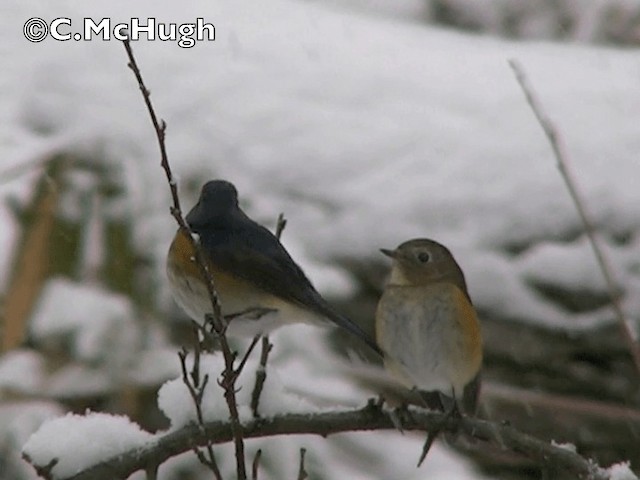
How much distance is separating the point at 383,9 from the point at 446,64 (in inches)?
80.7

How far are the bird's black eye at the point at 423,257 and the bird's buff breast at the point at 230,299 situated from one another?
0.33 m

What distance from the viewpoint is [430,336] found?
2.04 m

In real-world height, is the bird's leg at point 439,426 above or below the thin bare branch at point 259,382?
below

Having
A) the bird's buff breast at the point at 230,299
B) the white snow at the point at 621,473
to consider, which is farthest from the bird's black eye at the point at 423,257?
the white snow at the point at 621,473

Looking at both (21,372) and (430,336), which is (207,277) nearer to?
(430,336)

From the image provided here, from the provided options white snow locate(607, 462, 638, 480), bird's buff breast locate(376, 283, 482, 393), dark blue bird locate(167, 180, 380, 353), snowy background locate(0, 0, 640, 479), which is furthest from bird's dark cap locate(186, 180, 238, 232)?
snowy background locate(0, 0, 640, 479)

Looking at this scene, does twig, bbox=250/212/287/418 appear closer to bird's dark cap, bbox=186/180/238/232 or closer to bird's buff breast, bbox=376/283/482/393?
bird's dark cap, bbox=186/180/238/232

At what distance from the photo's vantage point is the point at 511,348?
3.57 meters

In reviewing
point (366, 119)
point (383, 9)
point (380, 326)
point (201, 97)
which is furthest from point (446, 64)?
point (380, 326)

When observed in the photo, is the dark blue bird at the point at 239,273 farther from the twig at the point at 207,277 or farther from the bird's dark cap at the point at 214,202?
the twig at the point at 207,277

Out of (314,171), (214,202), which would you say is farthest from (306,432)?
(314,171)

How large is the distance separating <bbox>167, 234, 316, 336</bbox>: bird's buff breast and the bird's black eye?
33cm

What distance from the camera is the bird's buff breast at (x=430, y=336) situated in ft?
6.60

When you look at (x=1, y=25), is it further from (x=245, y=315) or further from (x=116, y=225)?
(x=245, y=315)
